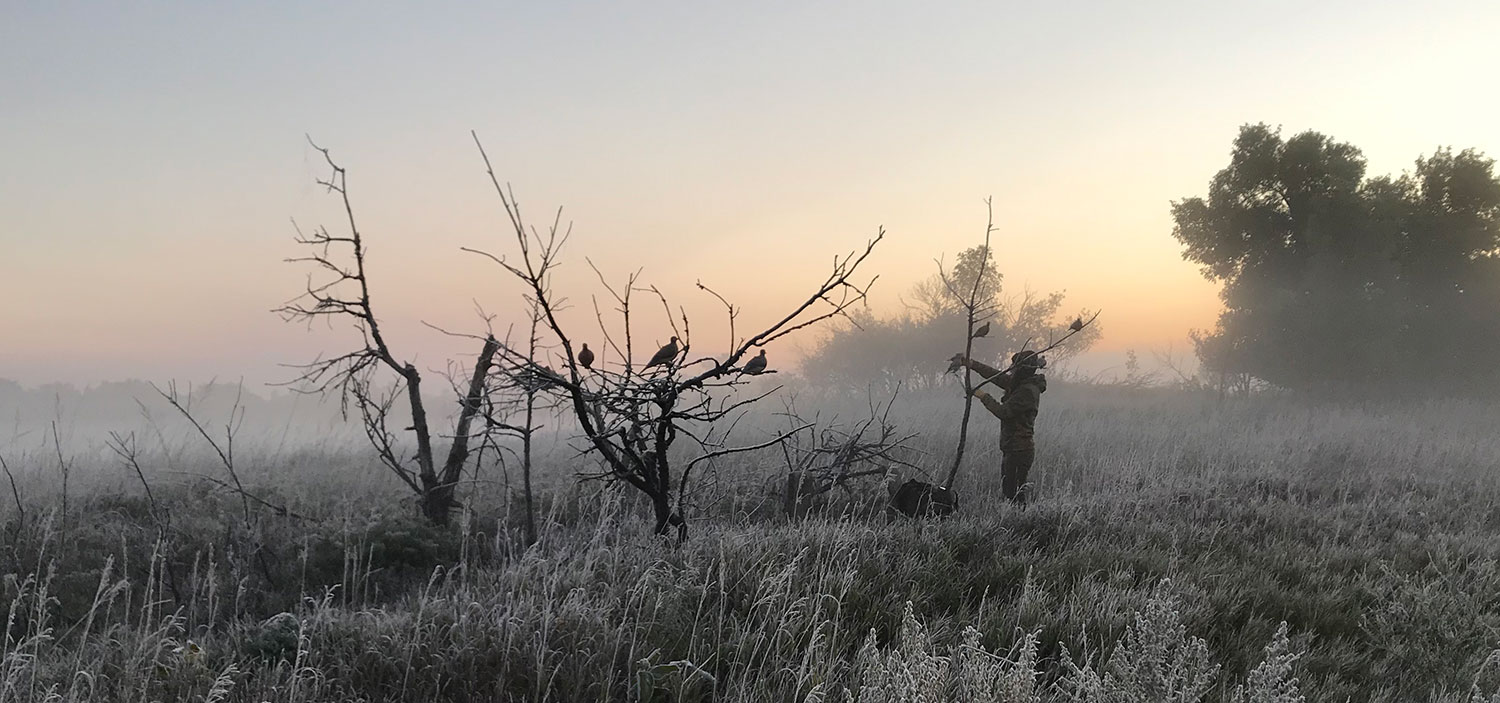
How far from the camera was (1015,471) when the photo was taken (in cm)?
867

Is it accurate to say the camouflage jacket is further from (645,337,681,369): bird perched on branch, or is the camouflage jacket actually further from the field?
(645,337,681,369): bird perched on branch

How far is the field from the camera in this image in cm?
334

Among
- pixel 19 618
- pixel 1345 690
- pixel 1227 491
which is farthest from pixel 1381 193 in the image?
pixel 19 618

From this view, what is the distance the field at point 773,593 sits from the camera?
3336mm

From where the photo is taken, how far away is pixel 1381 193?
21906mm

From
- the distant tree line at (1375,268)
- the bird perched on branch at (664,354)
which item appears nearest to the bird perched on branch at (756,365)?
the bird perched on branch at (664,354)

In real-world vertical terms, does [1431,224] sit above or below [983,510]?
above

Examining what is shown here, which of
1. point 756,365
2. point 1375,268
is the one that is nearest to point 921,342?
point 1375,268

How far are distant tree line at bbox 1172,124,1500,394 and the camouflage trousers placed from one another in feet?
→ 59.2

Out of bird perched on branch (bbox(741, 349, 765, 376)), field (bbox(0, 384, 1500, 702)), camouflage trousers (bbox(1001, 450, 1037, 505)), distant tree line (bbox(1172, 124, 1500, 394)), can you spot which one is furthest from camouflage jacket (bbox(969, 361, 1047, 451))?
distant tree line (bbox(1172, 124, 1500, 394))

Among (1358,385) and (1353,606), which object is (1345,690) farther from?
(1358,385)

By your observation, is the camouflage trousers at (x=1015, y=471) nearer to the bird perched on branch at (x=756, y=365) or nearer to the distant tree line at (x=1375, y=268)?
the bird perched on branch at (x=756, y=365)

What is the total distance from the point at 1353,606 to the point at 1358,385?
21297mm

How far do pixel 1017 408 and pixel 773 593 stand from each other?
5223mm
